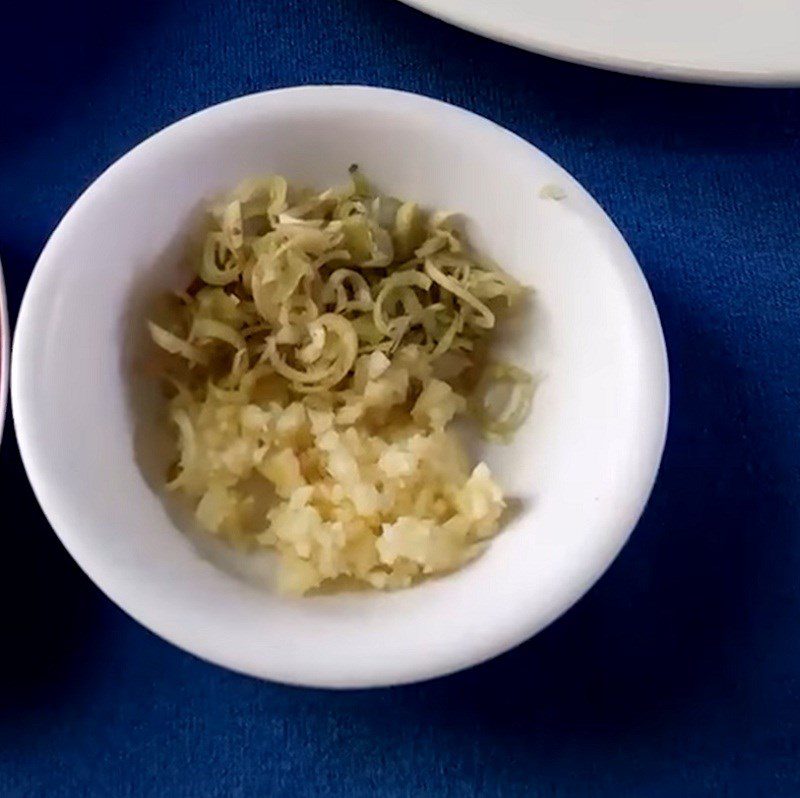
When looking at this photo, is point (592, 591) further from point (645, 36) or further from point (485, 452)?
point (645, 36)

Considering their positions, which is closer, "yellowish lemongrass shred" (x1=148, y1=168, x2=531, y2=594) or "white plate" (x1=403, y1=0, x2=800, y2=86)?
"yellowish lemongrass shred" (x1=148, y1=168, x2=531, y2=594)

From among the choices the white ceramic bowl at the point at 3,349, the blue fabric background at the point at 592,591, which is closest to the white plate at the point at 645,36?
the blue fabric background at the point at 592,591

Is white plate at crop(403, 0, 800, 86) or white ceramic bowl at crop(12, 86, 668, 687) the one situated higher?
white plate at crop(403, 0, 800, 86)

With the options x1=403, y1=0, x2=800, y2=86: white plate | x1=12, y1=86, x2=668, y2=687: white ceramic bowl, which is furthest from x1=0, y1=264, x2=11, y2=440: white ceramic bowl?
x1=403, y1=0, x2=800, y2=86: white plate

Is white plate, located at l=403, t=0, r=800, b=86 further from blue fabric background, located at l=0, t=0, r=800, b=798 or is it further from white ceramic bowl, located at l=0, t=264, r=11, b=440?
white ceramic bowl, located at l=0, t=264, r=11, b=440

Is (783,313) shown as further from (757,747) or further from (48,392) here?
(48,392)

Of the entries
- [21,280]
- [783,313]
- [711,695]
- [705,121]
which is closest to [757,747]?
[711,695]
